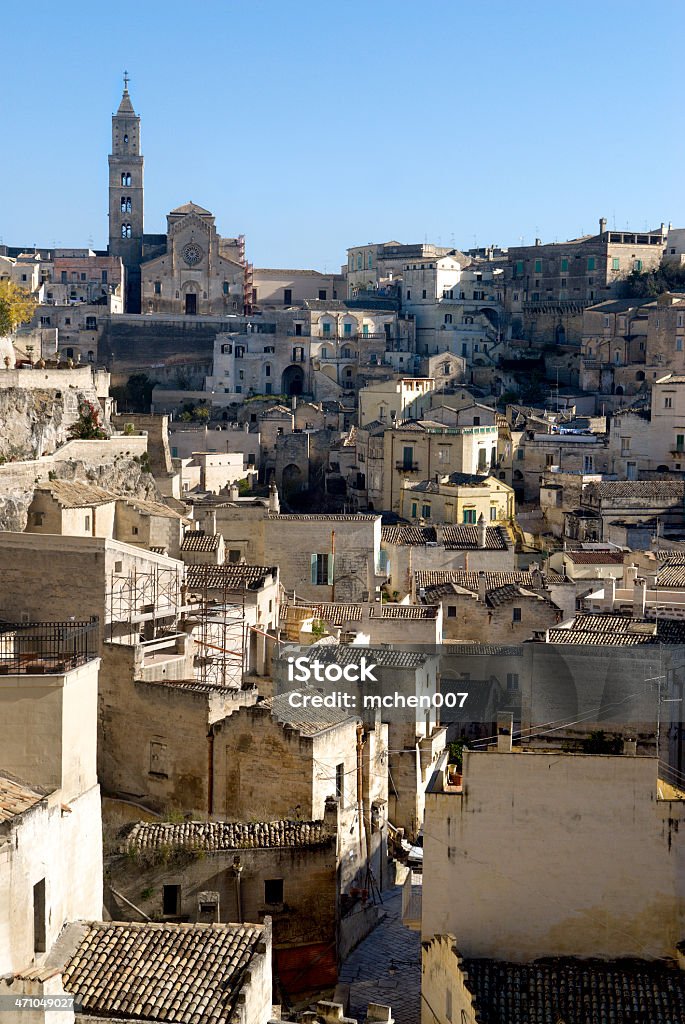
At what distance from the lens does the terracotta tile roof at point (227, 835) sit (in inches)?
598

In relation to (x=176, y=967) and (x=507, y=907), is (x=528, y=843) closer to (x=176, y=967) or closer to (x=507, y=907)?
(x=507, y=907)

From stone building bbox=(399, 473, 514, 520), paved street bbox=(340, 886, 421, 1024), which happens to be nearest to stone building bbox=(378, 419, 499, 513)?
stone building bbox=(399, 473, 514, 520)

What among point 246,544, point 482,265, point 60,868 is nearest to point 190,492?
point 246,544

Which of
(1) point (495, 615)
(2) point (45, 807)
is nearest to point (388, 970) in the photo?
(2) point (45, 807)

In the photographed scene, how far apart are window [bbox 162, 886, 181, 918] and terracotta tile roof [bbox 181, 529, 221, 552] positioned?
37.3 ft

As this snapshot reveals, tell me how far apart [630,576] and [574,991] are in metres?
18.0

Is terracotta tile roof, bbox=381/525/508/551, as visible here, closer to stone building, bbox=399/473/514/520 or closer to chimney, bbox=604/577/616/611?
chimney, bbox=604/577/616/611

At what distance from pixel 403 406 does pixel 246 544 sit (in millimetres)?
26515

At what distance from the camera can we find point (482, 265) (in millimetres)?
72812

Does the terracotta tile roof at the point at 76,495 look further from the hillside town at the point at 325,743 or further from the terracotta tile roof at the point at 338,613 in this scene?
the terracotta tile roof at the point at 338,613

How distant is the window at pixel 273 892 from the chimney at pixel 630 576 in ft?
48.6

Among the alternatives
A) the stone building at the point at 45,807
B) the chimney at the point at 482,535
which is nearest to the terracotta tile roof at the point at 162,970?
the stone building at the point at 45,807

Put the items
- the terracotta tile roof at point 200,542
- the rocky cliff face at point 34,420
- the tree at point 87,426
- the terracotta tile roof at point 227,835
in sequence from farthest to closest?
the tree at point 87,426, the rocky cliff face at point 34,420, the terracotta tile roof at point 200,542, the terracotta tile roof at point 227,835

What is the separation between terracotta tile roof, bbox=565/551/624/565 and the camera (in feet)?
102
